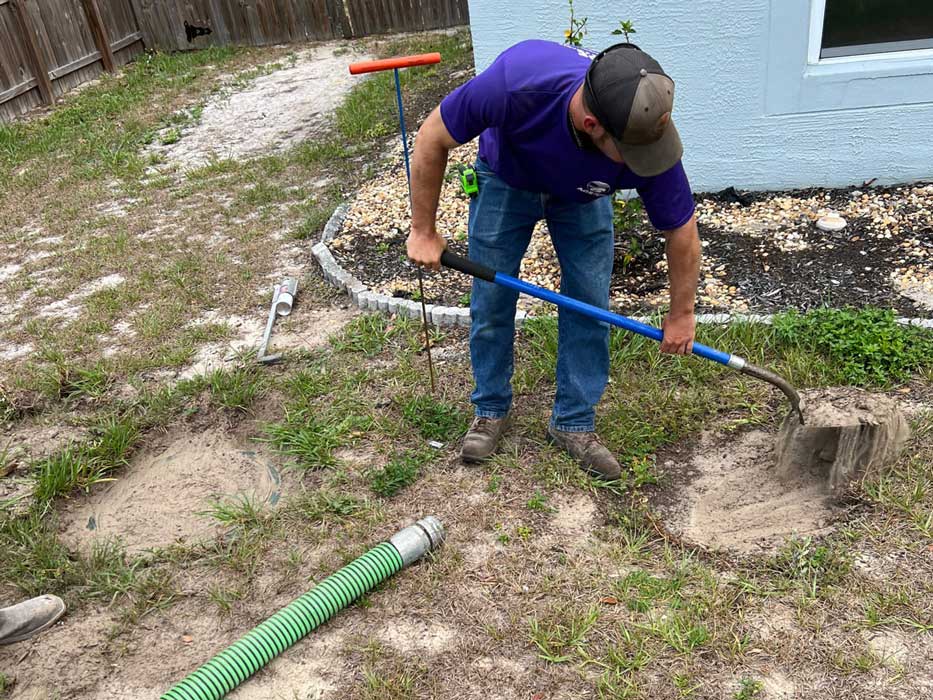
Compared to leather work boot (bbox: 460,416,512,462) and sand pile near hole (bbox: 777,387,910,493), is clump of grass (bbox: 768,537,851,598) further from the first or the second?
leather work boot (bbox: 460,416,512,462)

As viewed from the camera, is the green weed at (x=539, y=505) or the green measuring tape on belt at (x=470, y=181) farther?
the green weed at (x=539, y=505)

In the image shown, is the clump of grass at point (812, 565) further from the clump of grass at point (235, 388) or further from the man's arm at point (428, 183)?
the clump of grass at point (235, 388)

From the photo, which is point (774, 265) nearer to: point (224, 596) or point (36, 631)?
point (224, 596)

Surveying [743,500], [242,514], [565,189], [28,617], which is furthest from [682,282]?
[28,617]

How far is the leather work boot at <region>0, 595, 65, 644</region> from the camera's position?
8.72 feet

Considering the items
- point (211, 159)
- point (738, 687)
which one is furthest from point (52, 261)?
point (738, 687)

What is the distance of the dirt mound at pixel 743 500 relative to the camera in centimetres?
286

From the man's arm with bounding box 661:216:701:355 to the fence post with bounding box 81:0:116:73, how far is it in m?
10.0

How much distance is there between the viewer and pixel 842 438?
285 cm

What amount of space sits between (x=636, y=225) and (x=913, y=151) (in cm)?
179

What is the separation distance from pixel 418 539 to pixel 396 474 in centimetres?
43

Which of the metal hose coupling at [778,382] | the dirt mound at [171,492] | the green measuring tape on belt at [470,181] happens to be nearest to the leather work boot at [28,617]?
the dirt mound at [171,492]

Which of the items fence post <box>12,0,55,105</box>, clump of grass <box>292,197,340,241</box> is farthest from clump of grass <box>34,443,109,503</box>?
fence post <box>12,0,55,105</box>

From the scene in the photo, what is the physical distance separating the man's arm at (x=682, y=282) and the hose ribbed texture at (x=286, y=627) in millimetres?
1208
